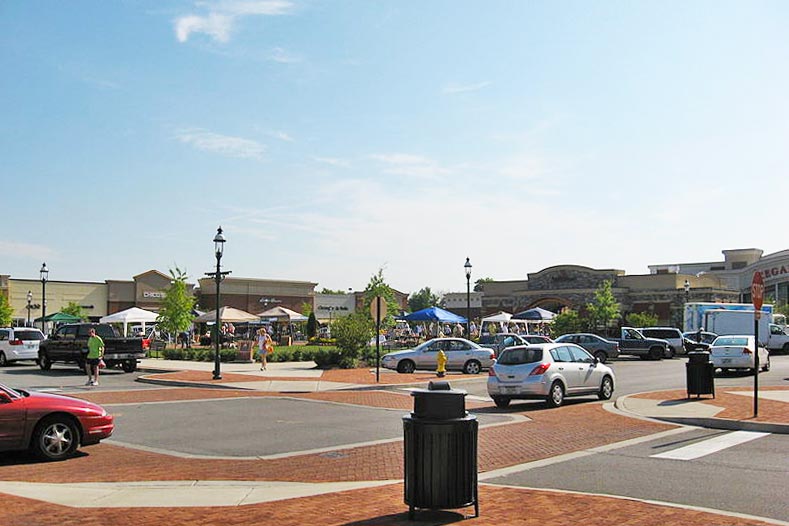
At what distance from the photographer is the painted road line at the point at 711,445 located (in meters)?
11.8

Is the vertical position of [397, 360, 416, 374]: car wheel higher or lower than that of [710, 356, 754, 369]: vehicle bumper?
lower

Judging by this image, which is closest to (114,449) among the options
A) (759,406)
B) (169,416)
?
(169,416)

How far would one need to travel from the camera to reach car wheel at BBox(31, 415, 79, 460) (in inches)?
464

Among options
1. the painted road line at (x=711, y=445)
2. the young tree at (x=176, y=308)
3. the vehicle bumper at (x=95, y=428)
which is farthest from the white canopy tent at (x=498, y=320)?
the vehicle bumper at (x=95, y=428)

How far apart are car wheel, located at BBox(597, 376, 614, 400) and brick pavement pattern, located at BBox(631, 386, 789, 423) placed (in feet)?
2.08

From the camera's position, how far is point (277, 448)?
43.0 ft

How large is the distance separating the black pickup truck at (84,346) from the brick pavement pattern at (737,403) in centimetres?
2080

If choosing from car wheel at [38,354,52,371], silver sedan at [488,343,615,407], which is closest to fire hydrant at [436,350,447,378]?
silver sedan at [488,343,615,407]

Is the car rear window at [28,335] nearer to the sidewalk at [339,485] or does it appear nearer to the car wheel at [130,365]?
the car wheel at [130,365]

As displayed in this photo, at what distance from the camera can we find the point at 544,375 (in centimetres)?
1867

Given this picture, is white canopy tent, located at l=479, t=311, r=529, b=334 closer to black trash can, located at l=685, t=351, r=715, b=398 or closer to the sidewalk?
black trash can, located at l=685, t=351, r=715, b=398

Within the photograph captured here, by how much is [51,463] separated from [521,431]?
7879 millimetres

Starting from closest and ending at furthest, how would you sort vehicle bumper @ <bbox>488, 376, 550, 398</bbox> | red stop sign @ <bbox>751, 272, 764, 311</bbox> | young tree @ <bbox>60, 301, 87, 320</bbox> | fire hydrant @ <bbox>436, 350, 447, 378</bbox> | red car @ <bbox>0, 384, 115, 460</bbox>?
red car @ <bbox>0, 384, 115, 460</bbox> → red stop sign @ <bbox>751, 272, 764, 311</bbox> → vehicle bumper @ <bbox>488, 376, 550, 398</bbox> → fire hydrant @ <bbox>436, 350, 447, 378</bbox> → young tree @ <bbox>60, 301, 87, 320</bbox>

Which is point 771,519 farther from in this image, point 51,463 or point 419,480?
point 51,463
